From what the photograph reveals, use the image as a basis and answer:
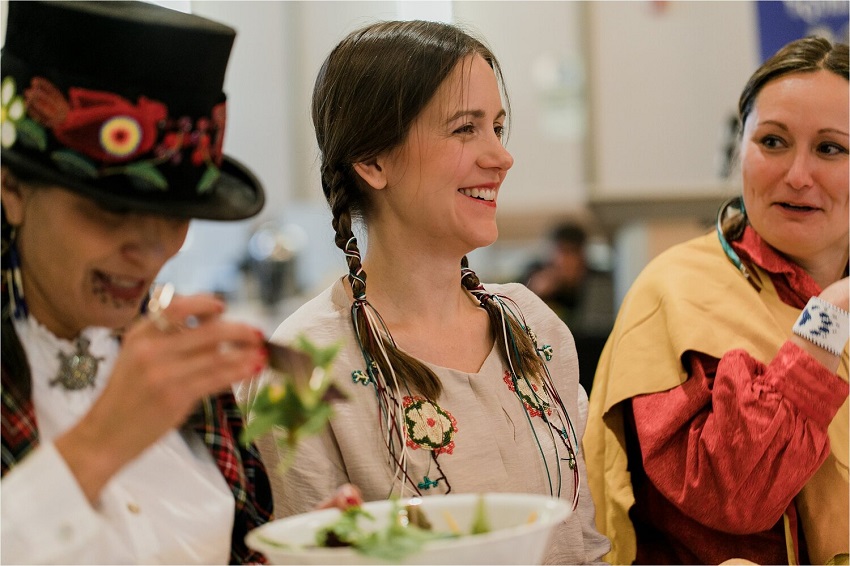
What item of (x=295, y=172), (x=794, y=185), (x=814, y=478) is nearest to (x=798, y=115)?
(x=794, y=185)

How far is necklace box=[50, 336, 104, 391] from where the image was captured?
3.66 ft

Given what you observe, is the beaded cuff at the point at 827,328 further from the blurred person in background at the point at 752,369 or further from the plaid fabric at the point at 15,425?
the plaid fabric at the point at 15,425

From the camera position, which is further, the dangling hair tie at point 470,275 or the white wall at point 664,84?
the white wall at point 664,84

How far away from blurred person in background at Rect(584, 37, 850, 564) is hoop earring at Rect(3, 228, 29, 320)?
1068 mm

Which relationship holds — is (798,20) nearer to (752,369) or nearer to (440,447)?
(752,369)

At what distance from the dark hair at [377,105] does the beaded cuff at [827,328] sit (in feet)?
1.47

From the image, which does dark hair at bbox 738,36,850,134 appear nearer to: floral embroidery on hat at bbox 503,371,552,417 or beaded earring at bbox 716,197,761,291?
beaded earring at bbox 716,197,761,291

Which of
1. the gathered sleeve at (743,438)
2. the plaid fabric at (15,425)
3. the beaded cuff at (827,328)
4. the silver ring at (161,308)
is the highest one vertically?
the silver ring at (161,308)

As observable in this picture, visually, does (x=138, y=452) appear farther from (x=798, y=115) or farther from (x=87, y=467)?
(x=798, y=115)

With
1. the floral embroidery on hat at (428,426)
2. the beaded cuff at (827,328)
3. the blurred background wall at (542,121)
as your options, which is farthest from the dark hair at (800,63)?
the blurred background wall at (542,121)

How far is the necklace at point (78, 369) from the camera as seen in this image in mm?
1114

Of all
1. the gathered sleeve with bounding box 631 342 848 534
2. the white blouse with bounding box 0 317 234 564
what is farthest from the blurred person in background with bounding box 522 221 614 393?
the white blouse with bounding box 0 317 234 564

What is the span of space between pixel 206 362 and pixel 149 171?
0.24 metres

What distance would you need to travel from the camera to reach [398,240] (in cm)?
161
